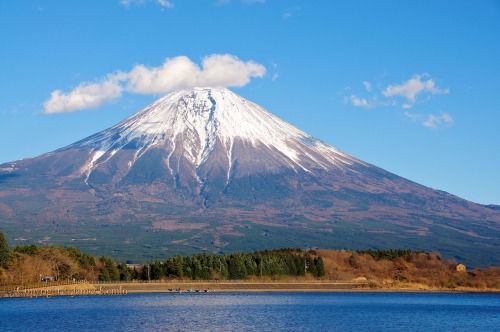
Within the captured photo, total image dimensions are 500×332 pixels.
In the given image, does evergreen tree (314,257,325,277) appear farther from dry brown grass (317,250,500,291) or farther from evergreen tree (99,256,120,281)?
evergreen tree (99,256,120,281)

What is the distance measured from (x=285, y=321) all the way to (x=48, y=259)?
45.8 m

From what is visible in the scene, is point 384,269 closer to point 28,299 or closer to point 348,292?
point 348,292

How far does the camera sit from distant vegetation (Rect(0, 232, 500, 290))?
10100 cm

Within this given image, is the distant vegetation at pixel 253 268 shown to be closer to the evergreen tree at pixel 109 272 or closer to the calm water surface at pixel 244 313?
the evergreen tree at pixel 109 272

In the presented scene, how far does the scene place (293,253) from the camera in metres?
121

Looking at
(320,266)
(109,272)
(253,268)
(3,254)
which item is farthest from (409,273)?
(3,254)

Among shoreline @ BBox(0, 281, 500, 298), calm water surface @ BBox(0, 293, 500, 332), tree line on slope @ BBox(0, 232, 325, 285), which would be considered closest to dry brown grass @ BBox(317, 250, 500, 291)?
shoreline @ BBox(0, 281, 500, 298)

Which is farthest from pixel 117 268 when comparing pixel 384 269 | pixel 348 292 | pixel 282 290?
pixel 384 269

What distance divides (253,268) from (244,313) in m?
40.8

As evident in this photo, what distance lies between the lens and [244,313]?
70812mm

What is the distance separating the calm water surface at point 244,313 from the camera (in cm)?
6097

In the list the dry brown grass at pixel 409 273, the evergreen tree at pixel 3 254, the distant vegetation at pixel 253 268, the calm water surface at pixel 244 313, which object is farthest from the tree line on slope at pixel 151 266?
the calm water surface at pixel 244 313

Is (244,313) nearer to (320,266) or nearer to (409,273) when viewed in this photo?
(320,266)

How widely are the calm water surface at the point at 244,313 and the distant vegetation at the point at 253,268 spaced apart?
11321 millimetres
